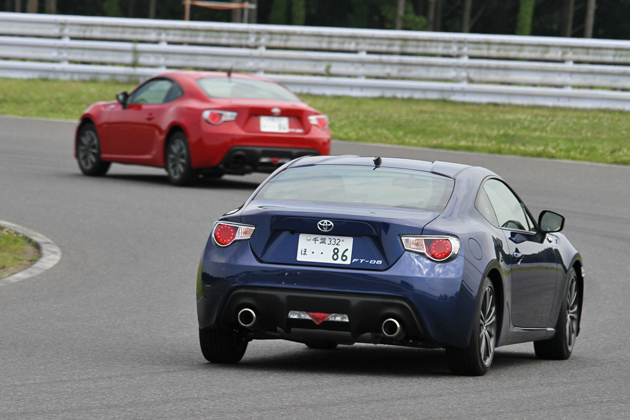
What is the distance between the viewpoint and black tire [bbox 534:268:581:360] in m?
7.80

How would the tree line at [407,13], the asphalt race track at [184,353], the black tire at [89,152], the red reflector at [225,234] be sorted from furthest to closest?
the tree line at [407,13] → the black tire at [89,152] → the red reflector at [225,234] → the asphalt race track at [184,353]

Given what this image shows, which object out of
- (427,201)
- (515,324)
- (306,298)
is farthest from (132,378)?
(515,324)

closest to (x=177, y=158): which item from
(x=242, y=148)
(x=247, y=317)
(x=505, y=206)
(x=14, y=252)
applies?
(x=242, y=148)

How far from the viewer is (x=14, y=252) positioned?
1076 cm

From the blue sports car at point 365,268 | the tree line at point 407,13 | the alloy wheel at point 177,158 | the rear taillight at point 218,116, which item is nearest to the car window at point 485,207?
the blue sports car at point 365,268

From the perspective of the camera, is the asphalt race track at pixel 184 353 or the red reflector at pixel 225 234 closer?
the asphalt race track at pixel 184 353

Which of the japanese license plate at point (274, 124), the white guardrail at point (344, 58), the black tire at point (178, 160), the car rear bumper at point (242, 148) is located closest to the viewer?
the car rear bumper at point (242, 148)

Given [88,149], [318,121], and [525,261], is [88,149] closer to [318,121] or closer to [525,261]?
[318,121]

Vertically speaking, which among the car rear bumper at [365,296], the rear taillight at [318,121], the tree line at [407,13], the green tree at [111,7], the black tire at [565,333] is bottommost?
the black tire at [565,333]

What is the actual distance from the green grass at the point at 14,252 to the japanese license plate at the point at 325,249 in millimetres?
4418

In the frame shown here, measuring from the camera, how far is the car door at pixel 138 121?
16188 mm

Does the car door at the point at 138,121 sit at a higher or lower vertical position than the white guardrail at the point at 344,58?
lower

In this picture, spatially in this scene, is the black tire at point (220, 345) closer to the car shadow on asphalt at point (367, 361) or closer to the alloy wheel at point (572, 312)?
the car shadow on asphalt at point (367, 361)

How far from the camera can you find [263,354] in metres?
7.48
